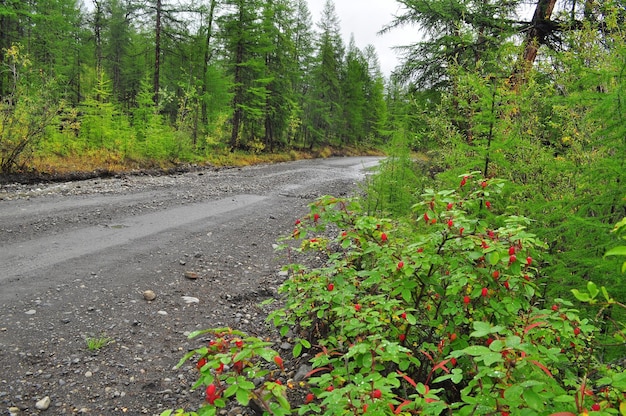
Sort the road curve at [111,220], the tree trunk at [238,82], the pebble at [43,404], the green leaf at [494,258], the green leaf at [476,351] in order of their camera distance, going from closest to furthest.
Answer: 1. the green leaf at [476,351]
2. the green leaf at [494,258]
3. the pebble at [43,404]
4. the road curve at [111,220]
5. the tree trunk at [238,82]

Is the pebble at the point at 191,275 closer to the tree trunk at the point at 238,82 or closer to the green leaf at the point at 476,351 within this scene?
the green leaf at the point at 476,351

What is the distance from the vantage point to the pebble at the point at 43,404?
3.01 metres

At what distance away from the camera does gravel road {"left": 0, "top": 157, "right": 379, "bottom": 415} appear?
331 centimetres

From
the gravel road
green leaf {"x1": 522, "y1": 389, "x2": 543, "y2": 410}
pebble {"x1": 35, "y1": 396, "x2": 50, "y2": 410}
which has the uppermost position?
green leaf {"x1": 522, "y1": 389, "x2": 543, "y2": 410}

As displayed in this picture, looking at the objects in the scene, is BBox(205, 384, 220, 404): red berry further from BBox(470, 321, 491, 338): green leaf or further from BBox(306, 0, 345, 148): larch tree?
BBox(306, 0, 345, 148): larch tree

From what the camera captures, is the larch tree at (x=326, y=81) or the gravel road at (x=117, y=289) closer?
the gravel road at (x=117, y=289)

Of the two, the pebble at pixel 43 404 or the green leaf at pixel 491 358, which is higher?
the green leaf at pixel 491 358

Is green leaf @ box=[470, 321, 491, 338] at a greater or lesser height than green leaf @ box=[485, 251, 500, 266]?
lesser

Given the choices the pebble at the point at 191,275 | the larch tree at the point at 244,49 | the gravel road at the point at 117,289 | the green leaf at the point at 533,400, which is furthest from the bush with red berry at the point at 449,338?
the larch tree at the point at 244,49

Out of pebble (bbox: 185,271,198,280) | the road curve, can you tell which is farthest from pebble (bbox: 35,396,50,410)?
pebble (bbox: 185,271,198,280)

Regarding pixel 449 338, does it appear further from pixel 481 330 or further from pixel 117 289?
pixel 117 289

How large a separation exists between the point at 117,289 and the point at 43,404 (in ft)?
6.80

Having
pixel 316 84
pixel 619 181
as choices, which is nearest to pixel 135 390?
pixel 619 181

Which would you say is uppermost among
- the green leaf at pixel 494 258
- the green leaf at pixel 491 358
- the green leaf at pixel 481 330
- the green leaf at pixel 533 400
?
the green leaf at pixel 494 258
